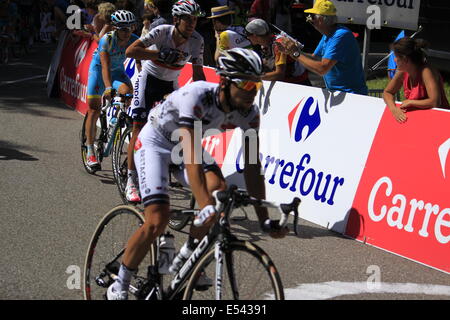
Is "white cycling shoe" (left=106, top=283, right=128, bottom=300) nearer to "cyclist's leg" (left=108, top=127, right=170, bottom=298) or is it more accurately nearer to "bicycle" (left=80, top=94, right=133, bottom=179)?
"cyclist's leg" (left=108, top=127, right=170, bottom=298)

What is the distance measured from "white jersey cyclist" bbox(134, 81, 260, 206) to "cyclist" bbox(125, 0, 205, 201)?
106 inches

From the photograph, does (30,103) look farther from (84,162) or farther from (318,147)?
(318,147)

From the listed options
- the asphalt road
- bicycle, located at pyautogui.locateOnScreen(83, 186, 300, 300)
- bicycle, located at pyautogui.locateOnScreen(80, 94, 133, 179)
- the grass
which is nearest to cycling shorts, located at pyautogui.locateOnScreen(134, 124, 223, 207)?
bicycle, located at pyautogui.locateOnScreen(83, 186, 300, 300)

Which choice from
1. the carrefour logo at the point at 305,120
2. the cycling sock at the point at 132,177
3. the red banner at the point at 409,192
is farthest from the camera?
the carrefour logo at the point at 305,120

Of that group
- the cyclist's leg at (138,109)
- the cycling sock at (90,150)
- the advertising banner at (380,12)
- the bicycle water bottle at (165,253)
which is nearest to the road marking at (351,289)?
the bicycle water bottle at (165,253)

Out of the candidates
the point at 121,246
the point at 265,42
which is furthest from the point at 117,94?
the point at 121,246

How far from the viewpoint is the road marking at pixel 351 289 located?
5879 millimetres

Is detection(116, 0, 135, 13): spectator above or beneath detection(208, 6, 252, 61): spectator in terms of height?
above

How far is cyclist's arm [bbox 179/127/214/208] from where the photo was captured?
14.6ft

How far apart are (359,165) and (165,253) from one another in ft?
10.8

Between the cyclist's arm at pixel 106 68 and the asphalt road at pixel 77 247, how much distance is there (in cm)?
128

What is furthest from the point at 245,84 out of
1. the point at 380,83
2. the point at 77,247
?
the point at 380,83

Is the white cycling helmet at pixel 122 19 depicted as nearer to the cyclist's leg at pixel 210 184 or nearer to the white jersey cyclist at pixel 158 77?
the white jersey cyclist at pixel 158 77

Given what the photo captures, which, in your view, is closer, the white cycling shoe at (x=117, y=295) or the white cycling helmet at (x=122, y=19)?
the white cycling shoe at (x=117, y=295)
